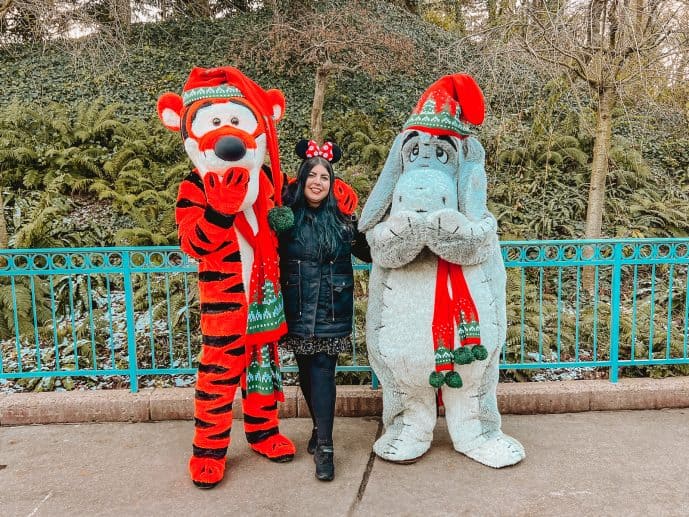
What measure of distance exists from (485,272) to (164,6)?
13.6 m

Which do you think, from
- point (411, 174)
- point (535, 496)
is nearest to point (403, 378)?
point (535, 496)

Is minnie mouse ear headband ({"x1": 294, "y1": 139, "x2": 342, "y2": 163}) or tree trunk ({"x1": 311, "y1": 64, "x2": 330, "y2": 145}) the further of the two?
tree trunk ({"x1": 311, "y1": 64, "x2": 330, "y2": 145})

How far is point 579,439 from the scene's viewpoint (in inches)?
147

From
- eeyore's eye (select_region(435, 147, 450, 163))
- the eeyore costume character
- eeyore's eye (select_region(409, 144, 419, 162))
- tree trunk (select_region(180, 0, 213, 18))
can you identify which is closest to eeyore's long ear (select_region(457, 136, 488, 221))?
the eeyore costume character

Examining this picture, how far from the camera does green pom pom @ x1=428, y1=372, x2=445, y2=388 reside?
3.19 metres

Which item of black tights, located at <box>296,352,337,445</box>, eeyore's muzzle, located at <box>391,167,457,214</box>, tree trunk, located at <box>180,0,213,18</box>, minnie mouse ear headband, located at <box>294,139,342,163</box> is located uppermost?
tree trunk, located at <box>180,0,213,18</box>

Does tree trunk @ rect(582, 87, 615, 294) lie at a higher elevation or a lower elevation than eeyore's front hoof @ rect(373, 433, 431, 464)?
higher

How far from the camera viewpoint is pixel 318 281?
10.9 ft

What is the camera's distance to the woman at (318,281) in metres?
3.31

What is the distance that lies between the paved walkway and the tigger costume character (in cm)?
28

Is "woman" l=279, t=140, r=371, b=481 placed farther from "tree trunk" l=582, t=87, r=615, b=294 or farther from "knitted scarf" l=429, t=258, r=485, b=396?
"tree trunk" l=582, t=87, r=615, b=294

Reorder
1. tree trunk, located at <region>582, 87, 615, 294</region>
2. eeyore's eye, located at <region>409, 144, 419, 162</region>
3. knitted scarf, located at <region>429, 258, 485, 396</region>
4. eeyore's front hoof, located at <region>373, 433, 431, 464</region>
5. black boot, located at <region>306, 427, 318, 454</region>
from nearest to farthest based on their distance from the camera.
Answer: knitted scarf, located at <region>429, 258, 485, 396</region> < eeyore's eye, located at <region>409, 144, 419, 162</region> < eeyore's front hoof, located at <region>373, 433, 431, 464</region> < black boot, located at <region>306, 427, 318, 454</region> < tree trunk, located at <region>582, 87, 615, 294</region>

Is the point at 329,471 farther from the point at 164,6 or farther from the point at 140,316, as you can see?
the point at 164,6

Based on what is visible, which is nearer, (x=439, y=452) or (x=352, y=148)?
(x=439, y=452)
